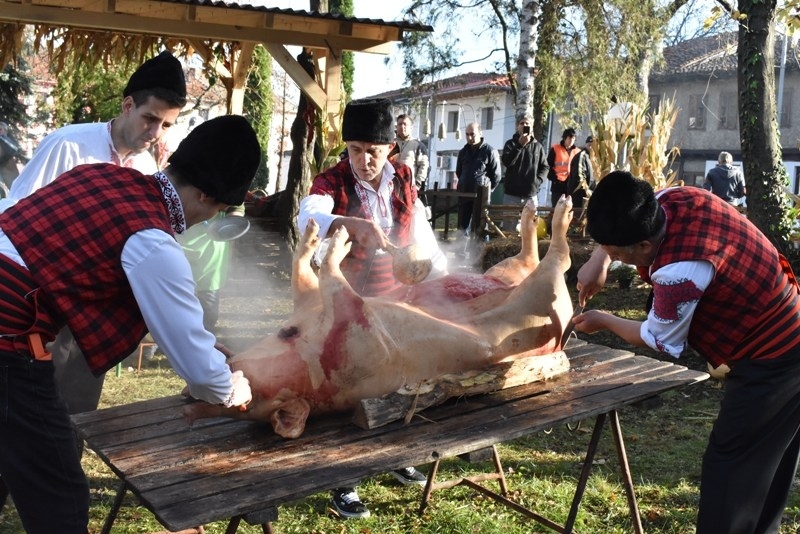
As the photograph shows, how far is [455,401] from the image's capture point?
118 inches

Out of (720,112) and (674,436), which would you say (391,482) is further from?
(720,112)

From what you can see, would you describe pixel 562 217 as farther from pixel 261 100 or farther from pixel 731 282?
pixel 261 100

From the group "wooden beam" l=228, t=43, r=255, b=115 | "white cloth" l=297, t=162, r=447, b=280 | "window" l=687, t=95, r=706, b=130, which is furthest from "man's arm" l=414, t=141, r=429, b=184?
"window" l=687, t=95, r=706, b=130

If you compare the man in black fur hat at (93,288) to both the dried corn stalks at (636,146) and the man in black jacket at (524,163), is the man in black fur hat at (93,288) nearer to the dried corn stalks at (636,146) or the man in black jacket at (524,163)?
the dried corn stalks at (636,146)

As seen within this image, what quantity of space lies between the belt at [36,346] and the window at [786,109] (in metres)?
30.7

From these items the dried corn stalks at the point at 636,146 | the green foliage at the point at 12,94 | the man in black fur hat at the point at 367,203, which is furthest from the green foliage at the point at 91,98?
the man in black fur hat at the point at 367,203

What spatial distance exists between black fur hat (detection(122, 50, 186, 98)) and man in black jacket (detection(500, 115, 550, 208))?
7665 mm

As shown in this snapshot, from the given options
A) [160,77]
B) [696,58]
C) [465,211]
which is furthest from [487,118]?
[160,77]

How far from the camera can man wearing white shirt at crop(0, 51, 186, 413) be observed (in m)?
2.89

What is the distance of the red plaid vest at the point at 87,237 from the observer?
6.37 feet

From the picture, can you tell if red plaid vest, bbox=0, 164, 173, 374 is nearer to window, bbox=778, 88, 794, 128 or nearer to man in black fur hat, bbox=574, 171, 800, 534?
man in black fur hat, bbox=574, 171, 800, 534

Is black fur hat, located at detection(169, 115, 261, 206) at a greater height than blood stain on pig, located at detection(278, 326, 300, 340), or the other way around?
black fur hat, located at detection(169, 115, 261, 206)

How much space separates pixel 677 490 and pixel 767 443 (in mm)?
1542

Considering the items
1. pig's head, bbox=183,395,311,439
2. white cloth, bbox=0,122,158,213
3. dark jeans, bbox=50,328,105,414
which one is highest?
white cloth, bbox=0,122,158,213
